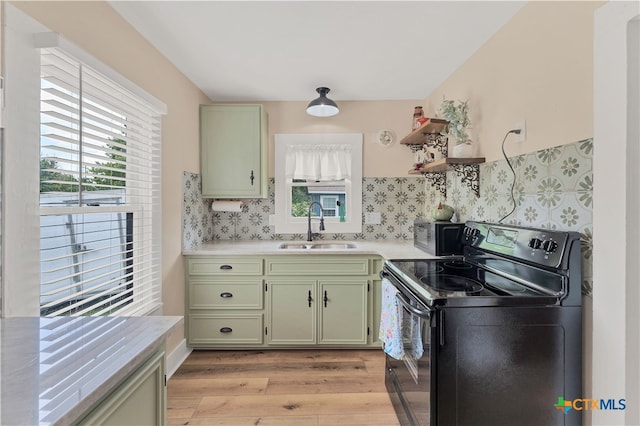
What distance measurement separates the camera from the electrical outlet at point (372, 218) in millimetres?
3137

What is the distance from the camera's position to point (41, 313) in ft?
4.16

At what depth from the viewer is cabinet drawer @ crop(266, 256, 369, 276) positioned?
2.55 metres

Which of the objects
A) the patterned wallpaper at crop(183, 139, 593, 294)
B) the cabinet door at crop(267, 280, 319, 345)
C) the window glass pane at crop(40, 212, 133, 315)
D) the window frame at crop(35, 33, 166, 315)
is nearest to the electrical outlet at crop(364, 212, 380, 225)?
the patterned wallpaper at crop(183, 139, 593, 294)

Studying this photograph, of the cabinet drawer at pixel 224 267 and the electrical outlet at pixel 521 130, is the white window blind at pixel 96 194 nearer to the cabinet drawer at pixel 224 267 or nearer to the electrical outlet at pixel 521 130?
the cabinet drawer at pixel 224 267

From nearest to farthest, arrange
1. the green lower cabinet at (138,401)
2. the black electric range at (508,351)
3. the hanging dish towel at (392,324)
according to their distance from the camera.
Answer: the green lower cabinet at (138,401) < the black electric range at (508,351) < the hanging dish towel at (392,324)

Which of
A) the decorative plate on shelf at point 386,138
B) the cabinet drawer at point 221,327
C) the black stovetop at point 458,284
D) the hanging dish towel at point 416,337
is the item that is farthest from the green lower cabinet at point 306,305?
the decorative plate on shelf at point 386,138

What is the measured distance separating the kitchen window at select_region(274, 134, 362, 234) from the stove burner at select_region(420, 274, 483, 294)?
160 cm

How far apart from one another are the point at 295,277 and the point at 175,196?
1.15m

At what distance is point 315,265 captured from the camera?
2553 millimetres

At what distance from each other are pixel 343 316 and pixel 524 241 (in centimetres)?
155

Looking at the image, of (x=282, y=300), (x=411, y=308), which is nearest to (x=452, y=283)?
(x=411, y=308)

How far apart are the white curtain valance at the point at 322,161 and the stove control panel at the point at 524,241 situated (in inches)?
59.7

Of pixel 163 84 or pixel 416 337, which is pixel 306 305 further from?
pixel 163 84

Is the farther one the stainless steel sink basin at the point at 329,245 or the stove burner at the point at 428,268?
the stainless steel sink basin at the point at 329,245
